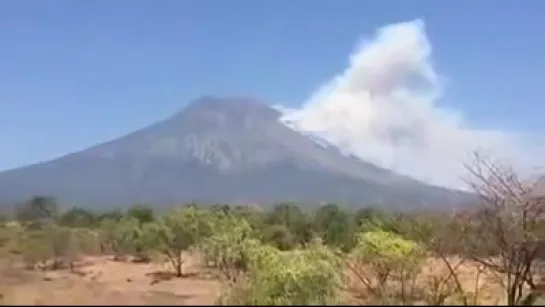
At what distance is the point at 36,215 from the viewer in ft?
425

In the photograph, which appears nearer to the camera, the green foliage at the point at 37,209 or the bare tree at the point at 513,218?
the bare tree at the point at 513,218

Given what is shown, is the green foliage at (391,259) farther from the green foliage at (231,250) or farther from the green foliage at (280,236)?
the green foliage at (280,236)

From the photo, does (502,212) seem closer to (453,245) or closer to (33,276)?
(453,245)

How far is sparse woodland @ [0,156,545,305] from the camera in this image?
29.1 m

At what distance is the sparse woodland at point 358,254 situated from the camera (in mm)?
29094

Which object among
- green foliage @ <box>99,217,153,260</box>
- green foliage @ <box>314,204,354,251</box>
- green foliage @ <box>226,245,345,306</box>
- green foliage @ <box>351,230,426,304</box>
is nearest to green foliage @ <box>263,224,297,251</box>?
green foliage @ <box>314,204,354,251</box>

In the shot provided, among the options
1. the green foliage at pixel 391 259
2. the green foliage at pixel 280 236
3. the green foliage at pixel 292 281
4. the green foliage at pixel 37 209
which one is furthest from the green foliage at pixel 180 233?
the green foliage at pixel 37 209

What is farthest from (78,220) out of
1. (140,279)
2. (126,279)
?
(126,279)

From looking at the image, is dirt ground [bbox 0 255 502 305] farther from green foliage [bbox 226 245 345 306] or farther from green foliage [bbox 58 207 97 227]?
green foliage [bbox 58 207 97 227]

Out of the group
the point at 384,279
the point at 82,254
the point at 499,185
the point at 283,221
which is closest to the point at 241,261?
the point at 384,279

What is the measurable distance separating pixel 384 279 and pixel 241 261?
9834 millimetres

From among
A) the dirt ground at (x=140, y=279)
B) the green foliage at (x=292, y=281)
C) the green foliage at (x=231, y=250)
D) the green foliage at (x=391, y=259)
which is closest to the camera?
the green foliage at (x=292, y=281)

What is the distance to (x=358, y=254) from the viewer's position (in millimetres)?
38625

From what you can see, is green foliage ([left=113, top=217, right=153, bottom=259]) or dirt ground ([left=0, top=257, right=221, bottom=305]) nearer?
dirt ground ([left=0, top=257, right=221, bottom=305])
